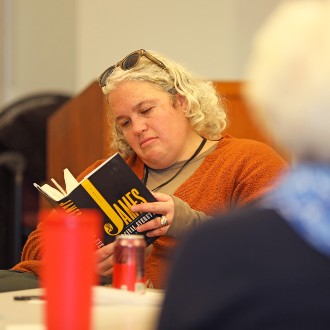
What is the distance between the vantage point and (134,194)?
2.11 metres

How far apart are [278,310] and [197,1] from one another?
3.66 m

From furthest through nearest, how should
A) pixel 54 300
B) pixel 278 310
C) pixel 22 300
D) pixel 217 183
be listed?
pixel 217 183 → pixel 22 300 → pixel 54 300 → pixel 278 310

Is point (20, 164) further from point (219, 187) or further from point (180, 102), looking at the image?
point (219, 187)

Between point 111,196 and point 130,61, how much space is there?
0.48m

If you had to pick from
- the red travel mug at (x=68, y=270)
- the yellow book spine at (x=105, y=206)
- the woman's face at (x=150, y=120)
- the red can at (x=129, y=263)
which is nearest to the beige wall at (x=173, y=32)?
the woman's face at (x=150, y=120)

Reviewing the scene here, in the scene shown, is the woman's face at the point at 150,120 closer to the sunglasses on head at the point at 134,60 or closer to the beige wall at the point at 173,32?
the sunglasses on head at the point at 134,60

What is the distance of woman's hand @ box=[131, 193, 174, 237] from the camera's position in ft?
6.84

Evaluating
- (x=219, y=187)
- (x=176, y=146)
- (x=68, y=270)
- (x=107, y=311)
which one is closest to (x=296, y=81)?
(x=68, y=270)

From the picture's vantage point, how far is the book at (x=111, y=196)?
2.10m

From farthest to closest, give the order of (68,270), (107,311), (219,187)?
(219,187) → (107,311) → (68,270)

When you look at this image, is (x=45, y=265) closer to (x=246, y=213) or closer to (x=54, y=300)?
(x=54, y=300)

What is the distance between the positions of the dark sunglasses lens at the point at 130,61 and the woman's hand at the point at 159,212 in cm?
47

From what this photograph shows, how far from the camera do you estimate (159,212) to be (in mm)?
2098

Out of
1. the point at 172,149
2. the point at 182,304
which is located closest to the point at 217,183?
the point at 172,149
